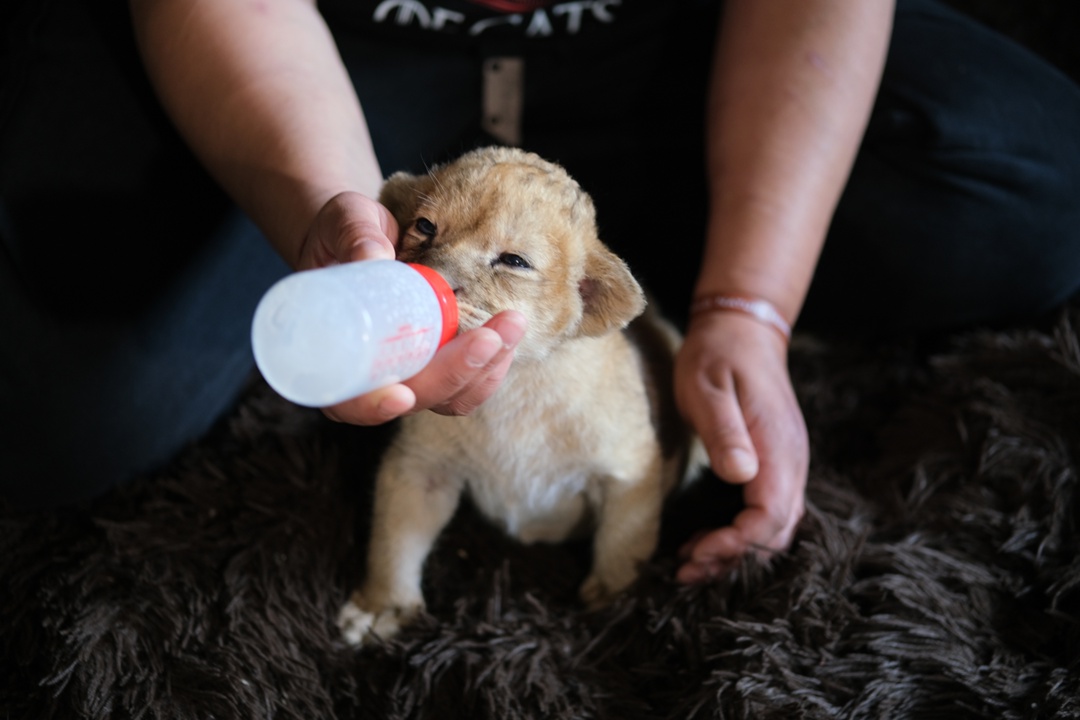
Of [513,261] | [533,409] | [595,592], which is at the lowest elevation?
[595,592]

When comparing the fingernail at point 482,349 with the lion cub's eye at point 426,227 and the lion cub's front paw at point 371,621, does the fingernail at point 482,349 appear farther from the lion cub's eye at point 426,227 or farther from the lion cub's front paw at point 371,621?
the lion cub's front paw at point 371,621

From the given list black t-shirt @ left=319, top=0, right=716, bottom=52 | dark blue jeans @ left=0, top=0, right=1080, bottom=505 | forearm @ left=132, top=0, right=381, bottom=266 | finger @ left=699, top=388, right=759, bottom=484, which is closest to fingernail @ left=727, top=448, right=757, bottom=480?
finger @ left=699, top=388, right=759, bottom=484

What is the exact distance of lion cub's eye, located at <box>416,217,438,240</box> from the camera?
0.88 meters

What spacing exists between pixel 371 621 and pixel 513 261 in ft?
2.03

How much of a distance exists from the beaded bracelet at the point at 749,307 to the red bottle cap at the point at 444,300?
651 millimetres

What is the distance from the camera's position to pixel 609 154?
5.10ft

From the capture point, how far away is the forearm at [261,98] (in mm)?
1129

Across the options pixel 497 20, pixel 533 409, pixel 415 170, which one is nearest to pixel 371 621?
pixel 533 409

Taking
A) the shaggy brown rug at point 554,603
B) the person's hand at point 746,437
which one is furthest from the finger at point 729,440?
the shaggy brown rug at point 554,603

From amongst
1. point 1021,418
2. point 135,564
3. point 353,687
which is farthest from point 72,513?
point 1021,418

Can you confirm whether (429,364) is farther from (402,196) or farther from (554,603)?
(554,603)

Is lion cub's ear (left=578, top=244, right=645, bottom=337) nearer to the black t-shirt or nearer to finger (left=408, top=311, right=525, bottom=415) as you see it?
finger (left=408, top=311, right=525, bottom=415)

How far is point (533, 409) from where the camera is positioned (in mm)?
1079

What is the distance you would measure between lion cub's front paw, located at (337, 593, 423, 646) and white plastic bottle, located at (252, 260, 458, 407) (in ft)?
1.95
